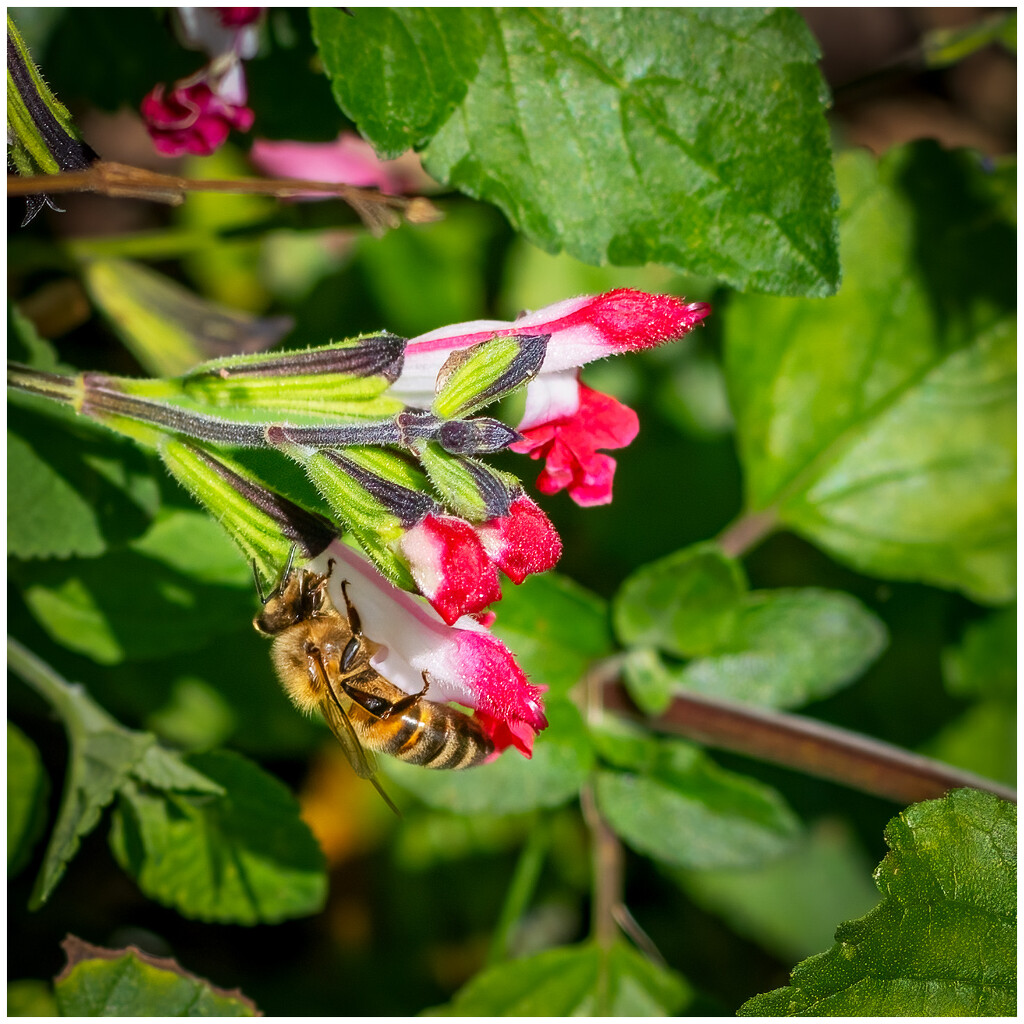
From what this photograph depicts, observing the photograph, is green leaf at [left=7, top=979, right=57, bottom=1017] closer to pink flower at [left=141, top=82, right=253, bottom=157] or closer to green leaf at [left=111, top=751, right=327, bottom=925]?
green leaf at [left=111, top=751, right=327, bottom=925]

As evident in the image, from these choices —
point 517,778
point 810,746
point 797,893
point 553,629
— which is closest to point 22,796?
point 517,778

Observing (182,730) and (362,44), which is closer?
(362,44)

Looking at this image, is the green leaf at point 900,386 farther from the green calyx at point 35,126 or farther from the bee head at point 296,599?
the green calyx at point 35,126

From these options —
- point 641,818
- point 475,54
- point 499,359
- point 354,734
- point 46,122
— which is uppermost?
point 475,54

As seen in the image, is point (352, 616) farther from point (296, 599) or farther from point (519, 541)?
point (519, 541)

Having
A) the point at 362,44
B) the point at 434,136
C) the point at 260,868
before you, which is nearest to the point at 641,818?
the point at 260,868

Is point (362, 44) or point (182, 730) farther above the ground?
point (362, 44)

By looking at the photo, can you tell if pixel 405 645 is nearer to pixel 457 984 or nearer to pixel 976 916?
pixel 976 916
